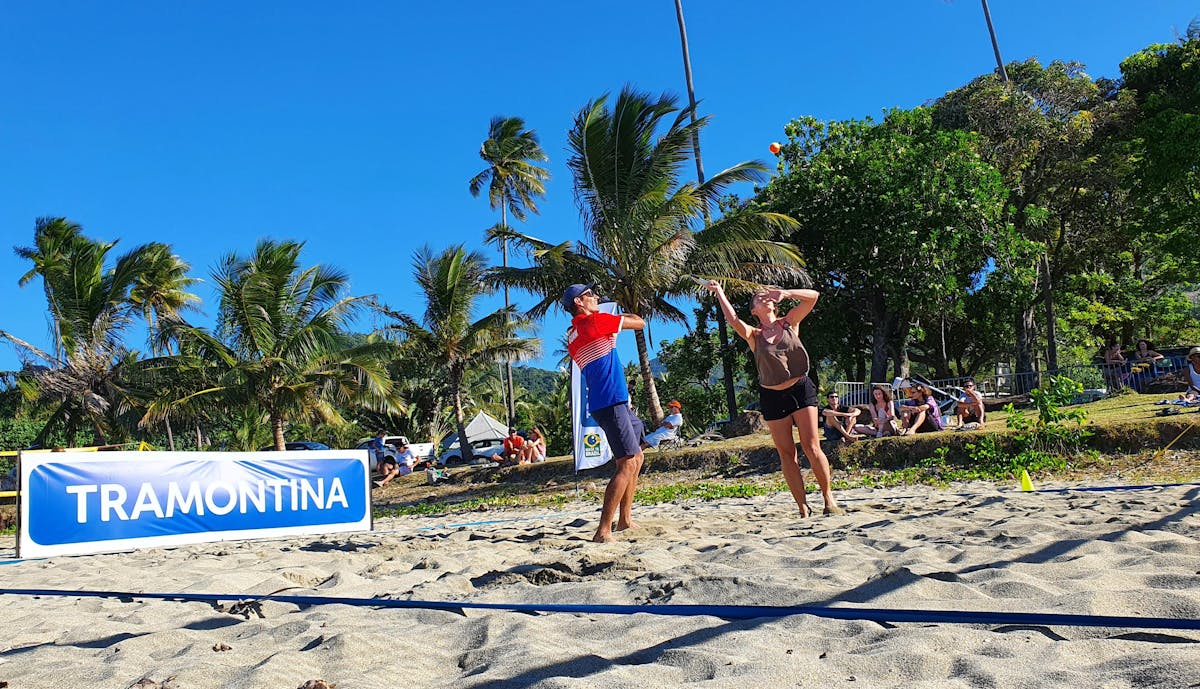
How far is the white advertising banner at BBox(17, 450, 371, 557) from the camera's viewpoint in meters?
6.71

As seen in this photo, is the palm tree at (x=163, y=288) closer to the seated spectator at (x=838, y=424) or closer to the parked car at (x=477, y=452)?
the parked car at (x=477, y=452)

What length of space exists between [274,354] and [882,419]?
45.1 feet

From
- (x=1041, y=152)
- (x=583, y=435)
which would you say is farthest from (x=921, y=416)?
(x=1041, y=152)

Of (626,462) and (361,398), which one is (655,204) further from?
(626,462)

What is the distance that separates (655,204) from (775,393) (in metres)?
10.1

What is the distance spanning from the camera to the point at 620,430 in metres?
4.79

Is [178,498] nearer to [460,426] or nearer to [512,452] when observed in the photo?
[512,452]

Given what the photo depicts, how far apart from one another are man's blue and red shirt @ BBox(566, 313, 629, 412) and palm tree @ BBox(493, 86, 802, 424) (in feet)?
31.8

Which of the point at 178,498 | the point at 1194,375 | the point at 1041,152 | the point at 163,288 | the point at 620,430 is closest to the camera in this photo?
the point at 620,430

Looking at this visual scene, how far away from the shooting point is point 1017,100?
66.8ft

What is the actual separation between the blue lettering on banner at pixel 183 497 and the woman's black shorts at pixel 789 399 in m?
4.80

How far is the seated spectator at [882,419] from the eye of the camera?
10.7m

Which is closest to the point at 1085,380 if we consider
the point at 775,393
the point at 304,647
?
the point at 775,393

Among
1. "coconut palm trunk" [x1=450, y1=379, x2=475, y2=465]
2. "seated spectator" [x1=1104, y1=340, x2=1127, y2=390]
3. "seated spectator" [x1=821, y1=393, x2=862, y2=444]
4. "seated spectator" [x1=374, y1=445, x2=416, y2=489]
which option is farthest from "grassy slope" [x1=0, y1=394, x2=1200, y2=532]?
"coconut palm trunk" [x1=450, y1=379, x2=475, y2=465]
